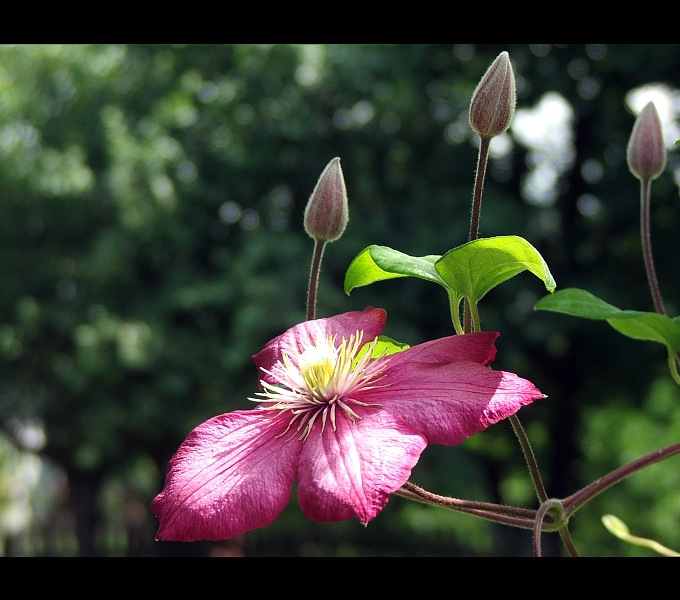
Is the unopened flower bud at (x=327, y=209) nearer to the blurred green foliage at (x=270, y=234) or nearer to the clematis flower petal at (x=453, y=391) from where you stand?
the clematis flower petal at (x=453, y=391)

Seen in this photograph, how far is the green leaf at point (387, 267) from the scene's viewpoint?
15.9 inches

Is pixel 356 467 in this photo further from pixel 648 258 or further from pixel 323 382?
pixel 648 258

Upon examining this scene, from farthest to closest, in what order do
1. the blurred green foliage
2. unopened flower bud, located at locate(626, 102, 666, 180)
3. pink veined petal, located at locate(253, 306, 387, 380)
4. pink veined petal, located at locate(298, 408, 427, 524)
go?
the blurred green foliage < unopened flower bud, located at locate(626, 102, 666, 180) < pink veined petal, located at locate(253, 306, 387, 380) < pink veined petal, located at locate(298, 408, 427, 524)

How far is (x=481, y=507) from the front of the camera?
1.28 feet

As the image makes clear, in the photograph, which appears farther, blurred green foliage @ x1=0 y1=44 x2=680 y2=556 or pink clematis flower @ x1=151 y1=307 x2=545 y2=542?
blurred green foliage @ x1=0 y1=44 x2=680 y2=556

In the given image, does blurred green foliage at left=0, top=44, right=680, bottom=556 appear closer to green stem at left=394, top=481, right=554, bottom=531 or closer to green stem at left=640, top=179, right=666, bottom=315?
green stem at left=640, top=179, right=666, bottom=315

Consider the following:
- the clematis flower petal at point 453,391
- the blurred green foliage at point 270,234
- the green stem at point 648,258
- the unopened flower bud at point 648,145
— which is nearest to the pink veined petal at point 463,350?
the clematis flower petal at point 453,391

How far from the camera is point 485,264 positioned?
0.41m

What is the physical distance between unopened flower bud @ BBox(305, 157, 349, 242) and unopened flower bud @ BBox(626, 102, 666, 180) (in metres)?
0.21

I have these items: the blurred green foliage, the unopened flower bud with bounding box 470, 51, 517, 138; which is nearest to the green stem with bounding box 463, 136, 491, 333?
the unopened flower bud with bounding box 470, 51, 517, 138

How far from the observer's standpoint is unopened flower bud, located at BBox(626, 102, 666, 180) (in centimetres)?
58

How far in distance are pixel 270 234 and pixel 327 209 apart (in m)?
4.42

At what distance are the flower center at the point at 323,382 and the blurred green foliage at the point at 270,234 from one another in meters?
4.15
